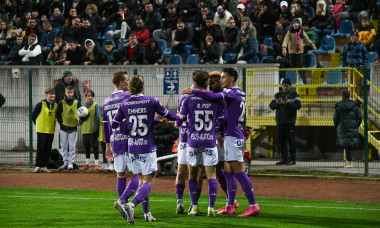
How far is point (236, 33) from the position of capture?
2170 cm

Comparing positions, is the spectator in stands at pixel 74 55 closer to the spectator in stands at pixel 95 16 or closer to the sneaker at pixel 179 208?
the spectator in stands at pixel 95 16

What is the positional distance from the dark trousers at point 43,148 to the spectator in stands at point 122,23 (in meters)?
7.25

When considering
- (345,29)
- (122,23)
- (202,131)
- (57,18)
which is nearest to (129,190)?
(202,131)

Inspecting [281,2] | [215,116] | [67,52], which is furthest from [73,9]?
[215,116]

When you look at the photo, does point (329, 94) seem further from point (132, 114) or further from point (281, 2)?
point (132, 114)

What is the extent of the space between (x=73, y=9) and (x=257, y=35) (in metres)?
7.45

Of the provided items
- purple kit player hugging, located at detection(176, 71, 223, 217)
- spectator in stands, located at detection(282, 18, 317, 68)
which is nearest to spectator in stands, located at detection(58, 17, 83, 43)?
spectator in stands, located at detection(282, 18, 317, 68)

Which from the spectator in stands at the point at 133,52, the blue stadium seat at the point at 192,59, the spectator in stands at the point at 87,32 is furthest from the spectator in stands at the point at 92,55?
the blue stadium seat at the point at 192,59

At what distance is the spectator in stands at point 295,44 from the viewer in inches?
798

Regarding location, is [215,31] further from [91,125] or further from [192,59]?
[91,125]

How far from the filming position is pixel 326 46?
21656 millimetres

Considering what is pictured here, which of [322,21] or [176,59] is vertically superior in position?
[322,21]

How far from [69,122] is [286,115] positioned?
5.77 metres

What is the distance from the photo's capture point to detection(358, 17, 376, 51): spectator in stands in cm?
2089
